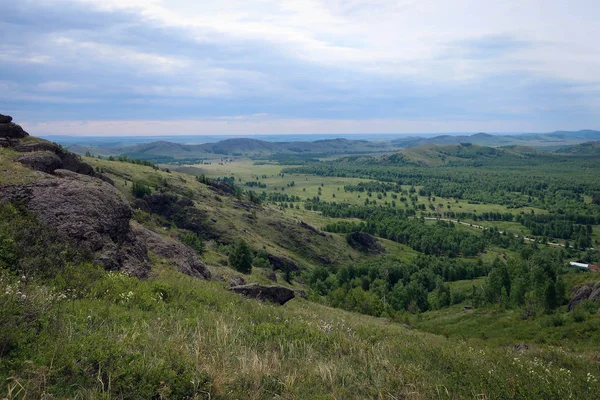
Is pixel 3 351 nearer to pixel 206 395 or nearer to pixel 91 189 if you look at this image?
pixel 206 395

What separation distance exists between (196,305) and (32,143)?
28.3 meters

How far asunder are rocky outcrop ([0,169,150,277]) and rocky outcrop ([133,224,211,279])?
495 cm

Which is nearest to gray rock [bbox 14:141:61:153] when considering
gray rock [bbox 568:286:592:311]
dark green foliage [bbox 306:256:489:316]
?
dark green foliage [bbox 306:256:489:316]

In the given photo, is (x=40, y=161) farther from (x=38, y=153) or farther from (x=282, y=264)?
(x=282, y=264)

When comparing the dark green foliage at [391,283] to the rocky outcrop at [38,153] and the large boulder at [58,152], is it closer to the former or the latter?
the large boulder at [58,152]

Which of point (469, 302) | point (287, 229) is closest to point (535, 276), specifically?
point (469, 302)

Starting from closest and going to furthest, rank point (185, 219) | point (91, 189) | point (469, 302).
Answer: point (91, 189) → point (469, 302) → point (185, 219)

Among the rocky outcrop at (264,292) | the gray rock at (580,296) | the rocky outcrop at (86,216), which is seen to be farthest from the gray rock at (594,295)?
the rocky outcrop at (86,216)

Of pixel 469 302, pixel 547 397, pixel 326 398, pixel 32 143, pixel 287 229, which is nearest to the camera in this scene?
pixel 326 398

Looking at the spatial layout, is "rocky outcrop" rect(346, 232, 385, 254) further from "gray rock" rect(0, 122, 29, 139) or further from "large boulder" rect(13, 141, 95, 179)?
"gray rock" rect(0, 122, 29, 139)

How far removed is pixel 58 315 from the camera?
870cm

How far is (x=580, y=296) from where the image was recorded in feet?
189

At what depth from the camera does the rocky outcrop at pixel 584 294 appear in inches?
2141

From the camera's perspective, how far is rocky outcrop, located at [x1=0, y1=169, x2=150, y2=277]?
16.7 m
